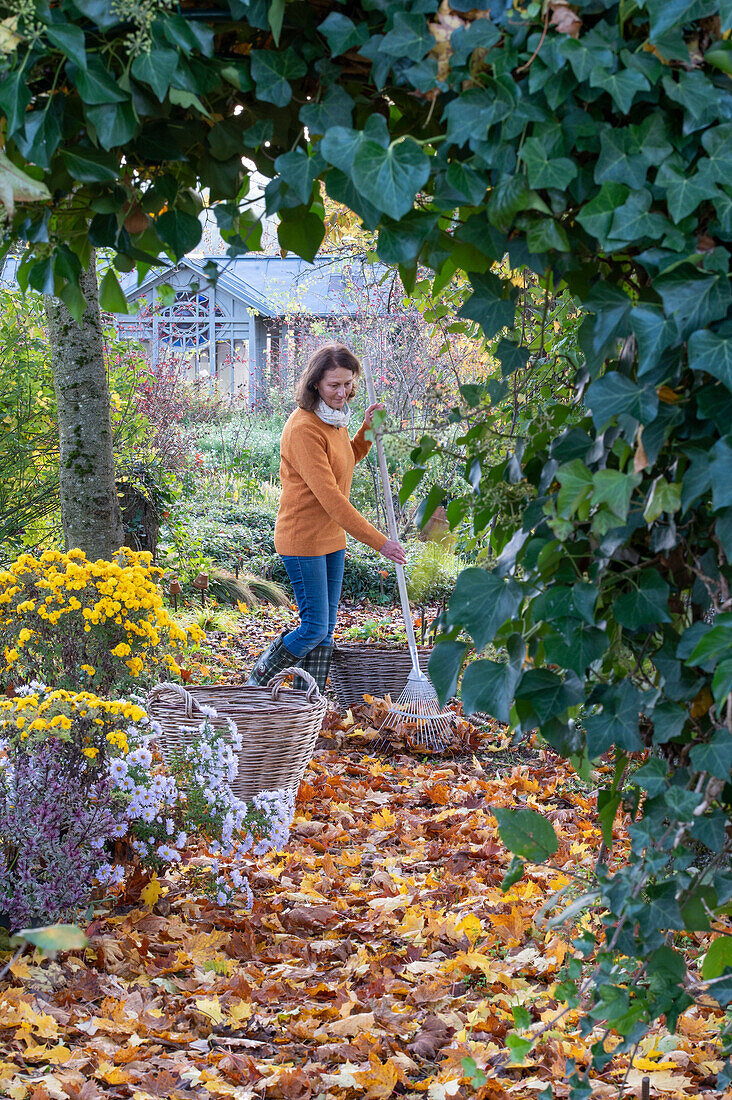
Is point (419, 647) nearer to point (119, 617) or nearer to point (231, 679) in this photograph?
point (231, 679)

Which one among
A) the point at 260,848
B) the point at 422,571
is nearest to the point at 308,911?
the point at 260,848

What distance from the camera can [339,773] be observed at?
4062mm

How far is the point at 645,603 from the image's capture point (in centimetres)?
103

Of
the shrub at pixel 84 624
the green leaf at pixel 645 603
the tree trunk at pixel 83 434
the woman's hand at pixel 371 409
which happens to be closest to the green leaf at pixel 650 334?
the green leaf at pixel 645 603

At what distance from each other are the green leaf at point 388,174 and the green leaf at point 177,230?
36 cm

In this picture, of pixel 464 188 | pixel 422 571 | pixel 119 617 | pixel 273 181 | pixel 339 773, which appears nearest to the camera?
pixel 464 188

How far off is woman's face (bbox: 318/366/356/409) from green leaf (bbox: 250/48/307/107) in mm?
3227

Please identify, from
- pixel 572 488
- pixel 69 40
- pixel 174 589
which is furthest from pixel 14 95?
pixel 174 589

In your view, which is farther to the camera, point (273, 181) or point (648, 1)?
point (273, 181)

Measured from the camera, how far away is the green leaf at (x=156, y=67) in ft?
3.14

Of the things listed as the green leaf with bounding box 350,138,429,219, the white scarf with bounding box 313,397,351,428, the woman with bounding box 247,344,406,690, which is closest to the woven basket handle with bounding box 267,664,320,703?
the woman with bounding box 247,344,406,690

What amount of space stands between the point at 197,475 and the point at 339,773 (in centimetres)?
616

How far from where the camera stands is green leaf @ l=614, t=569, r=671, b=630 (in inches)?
40.3

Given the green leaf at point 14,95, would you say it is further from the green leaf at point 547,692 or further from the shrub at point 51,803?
the shrub at point 51,803
